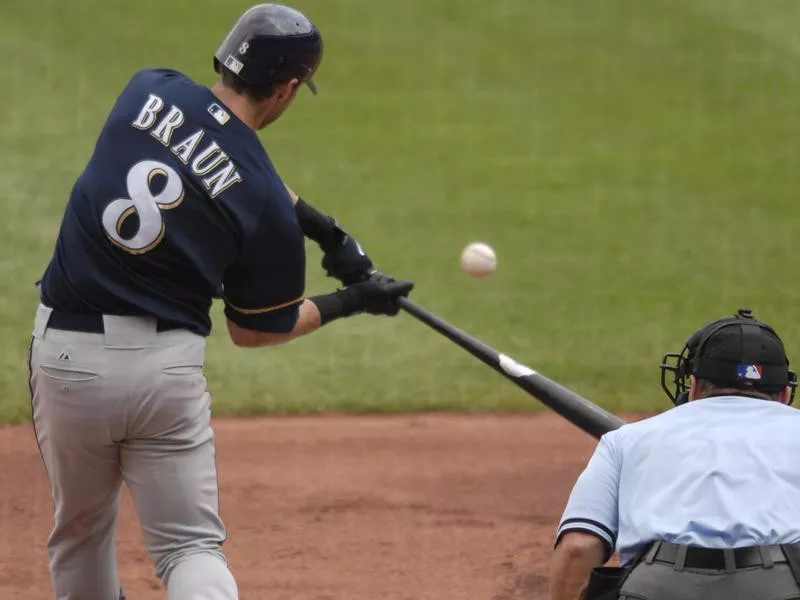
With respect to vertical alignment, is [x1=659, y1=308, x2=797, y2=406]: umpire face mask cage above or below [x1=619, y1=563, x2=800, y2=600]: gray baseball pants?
above

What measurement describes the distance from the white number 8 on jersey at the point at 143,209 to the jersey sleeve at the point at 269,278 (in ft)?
0.80

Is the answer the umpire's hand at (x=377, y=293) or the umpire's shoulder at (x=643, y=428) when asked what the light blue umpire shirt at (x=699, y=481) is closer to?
the umpire's shoulder at (x=643, y=428)

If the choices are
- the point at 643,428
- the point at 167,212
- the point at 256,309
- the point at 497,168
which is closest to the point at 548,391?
the point at 256,309

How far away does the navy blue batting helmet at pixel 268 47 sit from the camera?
3680 mm

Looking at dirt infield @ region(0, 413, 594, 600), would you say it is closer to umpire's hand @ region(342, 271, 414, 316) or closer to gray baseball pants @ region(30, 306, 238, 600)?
umpire's hand @ region(342, 271, 414, 316)

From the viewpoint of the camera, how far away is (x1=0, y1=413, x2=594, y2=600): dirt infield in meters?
5.11

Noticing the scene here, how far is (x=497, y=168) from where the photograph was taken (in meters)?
11.9

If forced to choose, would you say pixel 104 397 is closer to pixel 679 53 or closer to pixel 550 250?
pixel 550 250

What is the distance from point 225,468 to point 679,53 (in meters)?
10.0

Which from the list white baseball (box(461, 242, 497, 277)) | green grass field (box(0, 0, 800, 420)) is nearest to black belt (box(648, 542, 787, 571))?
white baseball (box(461, 242, 497, 277))

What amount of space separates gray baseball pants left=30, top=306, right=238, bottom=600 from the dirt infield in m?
1.41

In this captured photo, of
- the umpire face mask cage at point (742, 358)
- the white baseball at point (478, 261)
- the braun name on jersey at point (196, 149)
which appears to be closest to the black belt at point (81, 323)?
the braun name on jersey at point (196, 149)

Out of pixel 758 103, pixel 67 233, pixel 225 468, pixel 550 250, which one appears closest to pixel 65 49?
pixel 550 250

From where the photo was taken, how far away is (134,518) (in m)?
5.77
